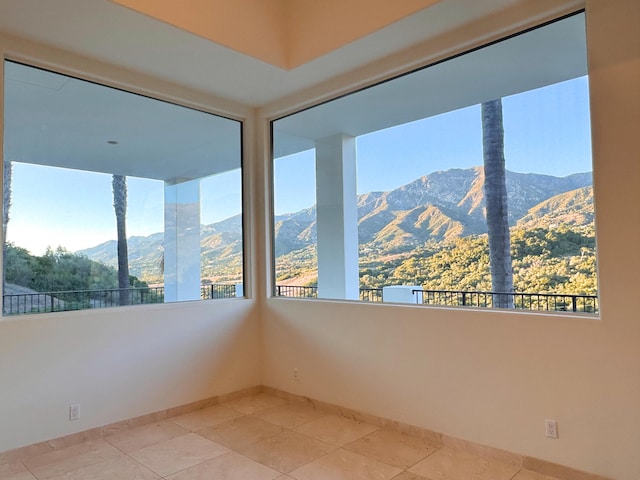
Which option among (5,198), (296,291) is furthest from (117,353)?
(296,291)

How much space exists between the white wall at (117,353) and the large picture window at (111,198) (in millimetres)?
134

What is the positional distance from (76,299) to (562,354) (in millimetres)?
3453

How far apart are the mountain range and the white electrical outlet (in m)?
1.12

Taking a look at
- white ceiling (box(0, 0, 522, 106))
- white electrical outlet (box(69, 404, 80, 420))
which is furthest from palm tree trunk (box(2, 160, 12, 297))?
white electrical outlet (box(69, 404, 80, 420))

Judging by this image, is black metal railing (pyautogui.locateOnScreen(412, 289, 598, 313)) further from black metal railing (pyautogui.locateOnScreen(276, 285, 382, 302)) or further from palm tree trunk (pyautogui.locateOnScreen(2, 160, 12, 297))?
palm tree trunk (pyautogui.locateOnScreen(2, 160, 12, 297))

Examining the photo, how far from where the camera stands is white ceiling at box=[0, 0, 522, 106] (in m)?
2.74

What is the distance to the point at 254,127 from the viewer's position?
4.66 meters

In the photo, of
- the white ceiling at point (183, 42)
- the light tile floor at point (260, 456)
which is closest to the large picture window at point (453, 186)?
the white ceiling at point (183, 42)

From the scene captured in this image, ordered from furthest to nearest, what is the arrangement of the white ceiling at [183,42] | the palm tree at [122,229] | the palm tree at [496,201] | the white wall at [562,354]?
1. the palm tree at [122,229]
2. the palm tree at [496,201]
3. the white ceiling at [183,42]
4. the white wall at [562,354]

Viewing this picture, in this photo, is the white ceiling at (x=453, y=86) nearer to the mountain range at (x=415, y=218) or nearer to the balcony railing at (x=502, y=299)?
the mountain range at (x=415, y=218)

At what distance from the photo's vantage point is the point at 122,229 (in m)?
3.75

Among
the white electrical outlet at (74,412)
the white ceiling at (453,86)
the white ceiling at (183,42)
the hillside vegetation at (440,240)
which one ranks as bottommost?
the white electrical outlet at (74,412)

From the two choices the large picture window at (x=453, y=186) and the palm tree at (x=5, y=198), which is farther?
the palm tree at (x=5, y=198)

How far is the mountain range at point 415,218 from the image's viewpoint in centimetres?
282
